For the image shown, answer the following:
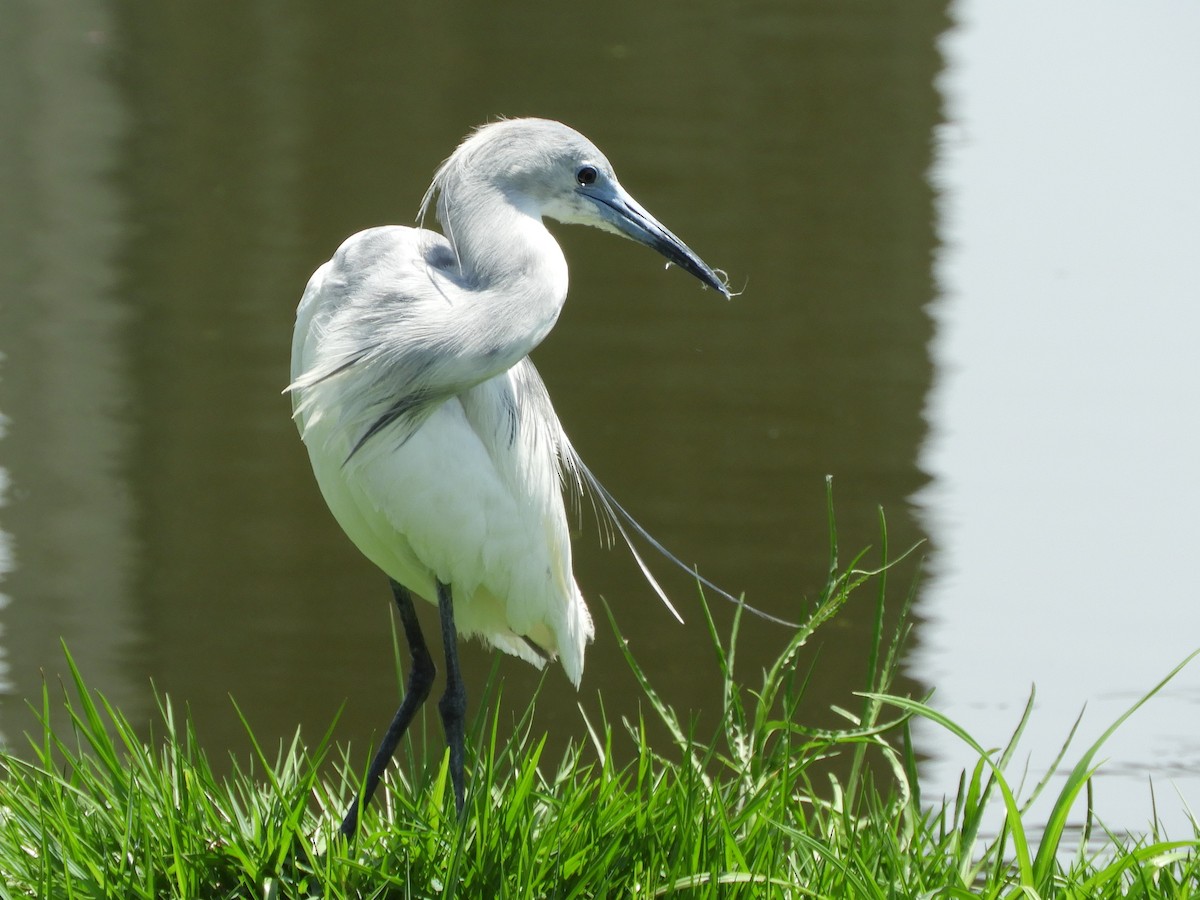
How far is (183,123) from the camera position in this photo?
8.36 m

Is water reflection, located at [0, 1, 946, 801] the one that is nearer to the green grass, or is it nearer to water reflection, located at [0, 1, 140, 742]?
water reflection, located at [0, 1, 140, 742]

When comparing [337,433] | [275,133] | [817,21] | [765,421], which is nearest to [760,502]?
[765,421]

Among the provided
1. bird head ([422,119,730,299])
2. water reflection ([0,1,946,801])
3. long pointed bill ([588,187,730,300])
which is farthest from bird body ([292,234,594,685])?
water reflection ([0,1,946,801])

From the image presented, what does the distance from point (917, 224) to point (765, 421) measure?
228 cm

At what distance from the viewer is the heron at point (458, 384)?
256cm

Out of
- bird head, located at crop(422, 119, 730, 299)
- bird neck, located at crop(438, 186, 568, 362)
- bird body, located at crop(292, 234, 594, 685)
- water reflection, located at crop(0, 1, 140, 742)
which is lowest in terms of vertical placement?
water reflection, located at crop(0, 1, 140, 742)

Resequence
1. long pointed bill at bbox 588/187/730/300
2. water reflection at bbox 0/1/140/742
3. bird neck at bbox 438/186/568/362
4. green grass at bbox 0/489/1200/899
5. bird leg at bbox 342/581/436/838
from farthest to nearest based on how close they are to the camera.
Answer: water reflection at bbox 0/1/140/742, bird leg at bbox 342/581/436/838, long pointed bill at bbox 588/187/730/300, bird neck at bbox 438/186/568/362, green grass at bbox 0/489/1200/899

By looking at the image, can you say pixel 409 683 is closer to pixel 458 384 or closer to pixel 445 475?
pixel 445 475

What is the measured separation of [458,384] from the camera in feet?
8.45

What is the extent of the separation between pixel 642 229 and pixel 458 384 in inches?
16.0

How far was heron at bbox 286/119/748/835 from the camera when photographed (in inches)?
101

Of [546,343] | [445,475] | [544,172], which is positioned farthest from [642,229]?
[546,343]

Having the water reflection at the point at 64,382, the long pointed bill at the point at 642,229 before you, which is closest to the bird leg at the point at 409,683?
the long pointed bill at the point at 642,229

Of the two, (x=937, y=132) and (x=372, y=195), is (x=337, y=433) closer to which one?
(x=372, y=195)
